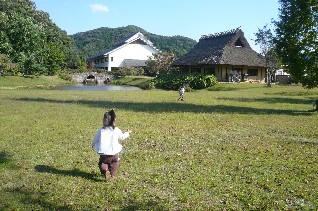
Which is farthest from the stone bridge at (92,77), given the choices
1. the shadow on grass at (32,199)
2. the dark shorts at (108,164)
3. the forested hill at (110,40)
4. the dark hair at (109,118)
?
the shadow on grass at (32,199)

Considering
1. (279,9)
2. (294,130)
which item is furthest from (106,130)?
(279,9)

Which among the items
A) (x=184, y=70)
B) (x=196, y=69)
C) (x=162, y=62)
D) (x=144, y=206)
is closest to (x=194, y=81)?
(x=196, y=69)

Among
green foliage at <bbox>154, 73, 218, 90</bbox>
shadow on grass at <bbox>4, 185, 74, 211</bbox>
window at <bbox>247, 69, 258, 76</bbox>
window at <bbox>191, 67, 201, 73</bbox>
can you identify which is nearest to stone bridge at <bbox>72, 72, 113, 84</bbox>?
window at <bbox>191, 67, 201, 73</bbox>

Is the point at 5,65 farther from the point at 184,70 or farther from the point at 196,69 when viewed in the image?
the point at 196,69

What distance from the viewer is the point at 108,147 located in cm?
761

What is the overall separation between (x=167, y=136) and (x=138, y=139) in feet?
3.86

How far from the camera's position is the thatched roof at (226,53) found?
161ft

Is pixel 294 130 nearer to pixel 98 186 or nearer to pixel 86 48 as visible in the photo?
pixel 98 186

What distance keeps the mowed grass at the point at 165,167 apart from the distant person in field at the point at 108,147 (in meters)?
0.28

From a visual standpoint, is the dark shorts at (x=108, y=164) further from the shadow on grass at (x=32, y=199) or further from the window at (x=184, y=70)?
the window at (x=184, y=70)

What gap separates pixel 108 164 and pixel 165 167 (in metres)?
1.64

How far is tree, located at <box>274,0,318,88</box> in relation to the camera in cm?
1969

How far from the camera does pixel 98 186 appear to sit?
7.16m

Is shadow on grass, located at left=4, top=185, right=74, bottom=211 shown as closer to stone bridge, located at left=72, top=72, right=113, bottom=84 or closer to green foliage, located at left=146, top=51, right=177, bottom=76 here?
green foliage, located at left=146, top=51, right=177, bottom=76
